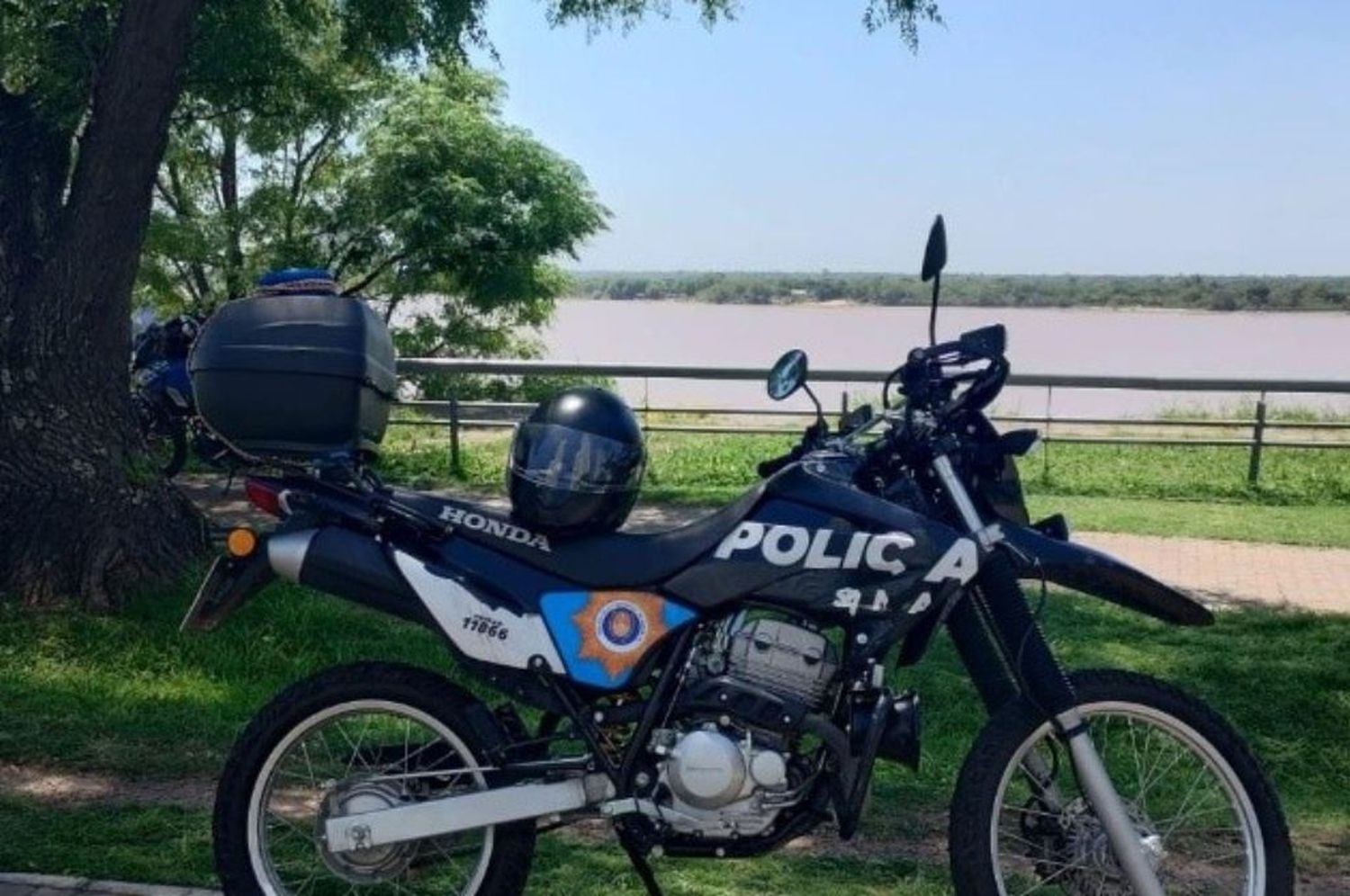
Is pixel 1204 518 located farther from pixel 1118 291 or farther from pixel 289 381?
pixel 289 381

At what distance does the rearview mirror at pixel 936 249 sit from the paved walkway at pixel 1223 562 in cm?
537

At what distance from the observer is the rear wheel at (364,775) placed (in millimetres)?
3760

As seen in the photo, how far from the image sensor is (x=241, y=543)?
12.6 feet

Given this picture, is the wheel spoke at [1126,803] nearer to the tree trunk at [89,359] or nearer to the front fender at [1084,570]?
the front fender at [1084,570]

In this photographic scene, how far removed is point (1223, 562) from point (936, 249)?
7241 mm

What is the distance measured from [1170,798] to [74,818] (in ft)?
10.6

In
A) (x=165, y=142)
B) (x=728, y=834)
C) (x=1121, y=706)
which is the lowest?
(x=728, y=834)

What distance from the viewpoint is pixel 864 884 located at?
4320mm

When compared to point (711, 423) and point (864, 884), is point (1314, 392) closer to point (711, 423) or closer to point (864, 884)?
point (711, 423)

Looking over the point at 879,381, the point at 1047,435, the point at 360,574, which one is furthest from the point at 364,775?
the point at 1047,435

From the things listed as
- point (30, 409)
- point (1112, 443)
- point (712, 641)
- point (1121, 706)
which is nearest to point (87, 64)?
point (30, 409)

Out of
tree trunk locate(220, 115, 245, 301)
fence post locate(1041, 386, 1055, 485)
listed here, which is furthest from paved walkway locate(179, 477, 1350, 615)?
tree trunk locate(220, 115, 245, 301)

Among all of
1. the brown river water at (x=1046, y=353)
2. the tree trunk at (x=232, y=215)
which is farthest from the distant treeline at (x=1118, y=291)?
the tree trunk at (x=232, y=215)

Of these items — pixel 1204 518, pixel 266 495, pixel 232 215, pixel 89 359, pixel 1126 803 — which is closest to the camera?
pixel 1126 803
